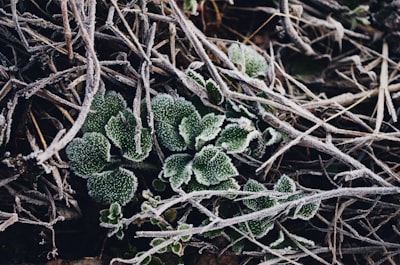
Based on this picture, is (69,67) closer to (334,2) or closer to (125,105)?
(125,105)

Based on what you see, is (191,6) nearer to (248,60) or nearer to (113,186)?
(248,60)

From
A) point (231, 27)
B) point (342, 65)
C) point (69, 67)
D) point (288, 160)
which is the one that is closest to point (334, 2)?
A: point (342, 65)

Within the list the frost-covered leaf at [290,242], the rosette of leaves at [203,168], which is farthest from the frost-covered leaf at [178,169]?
the frost-covered leaf at [290,242]

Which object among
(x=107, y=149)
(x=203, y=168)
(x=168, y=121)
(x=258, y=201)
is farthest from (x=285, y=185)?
(x=107, y=149)

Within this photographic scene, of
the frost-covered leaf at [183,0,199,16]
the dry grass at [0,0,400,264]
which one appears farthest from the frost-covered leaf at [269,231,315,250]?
the frost-covered leaf at [183,0,199,16]

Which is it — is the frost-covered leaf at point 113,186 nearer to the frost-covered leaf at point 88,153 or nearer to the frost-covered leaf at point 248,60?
the frost-covered leaf at point 88,153

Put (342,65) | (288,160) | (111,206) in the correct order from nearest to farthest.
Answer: (111,206), (288,160), (342,65)

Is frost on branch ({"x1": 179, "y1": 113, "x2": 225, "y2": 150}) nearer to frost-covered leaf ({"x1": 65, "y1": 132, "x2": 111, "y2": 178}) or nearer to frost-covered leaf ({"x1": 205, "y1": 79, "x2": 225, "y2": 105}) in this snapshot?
frost-covered leaf ({"x1": 205, "y1": 79, "x2": 225, "y2": 105})
